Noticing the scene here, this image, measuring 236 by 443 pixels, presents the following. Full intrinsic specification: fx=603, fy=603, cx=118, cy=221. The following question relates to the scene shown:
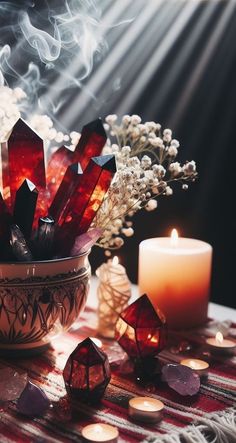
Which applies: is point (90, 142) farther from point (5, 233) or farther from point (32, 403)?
point (32, 403)

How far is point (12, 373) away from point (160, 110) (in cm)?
69

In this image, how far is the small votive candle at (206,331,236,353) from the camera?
2.73ft

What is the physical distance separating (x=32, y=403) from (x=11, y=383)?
0.22 ft

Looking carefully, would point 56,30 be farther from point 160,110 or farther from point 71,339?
point 71,339

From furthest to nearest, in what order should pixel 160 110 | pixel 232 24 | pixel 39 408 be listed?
1. pixel 160 110
2. pixel 232 24
3. pixel 39 408

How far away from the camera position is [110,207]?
2.79ft

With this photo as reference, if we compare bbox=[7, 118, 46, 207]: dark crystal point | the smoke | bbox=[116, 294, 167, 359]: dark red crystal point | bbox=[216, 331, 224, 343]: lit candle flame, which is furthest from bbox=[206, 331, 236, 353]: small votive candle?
the smoke

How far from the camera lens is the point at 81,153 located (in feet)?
2.67

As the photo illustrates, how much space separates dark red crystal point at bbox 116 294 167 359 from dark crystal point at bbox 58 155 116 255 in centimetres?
11

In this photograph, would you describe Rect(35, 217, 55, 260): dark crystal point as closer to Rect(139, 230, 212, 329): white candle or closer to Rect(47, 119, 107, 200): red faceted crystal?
Rect(47, 119, 107, 200): red faceted crystal

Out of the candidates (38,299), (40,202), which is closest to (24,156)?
(40,202)

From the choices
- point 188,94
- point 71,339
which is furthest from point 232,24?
point 71,339

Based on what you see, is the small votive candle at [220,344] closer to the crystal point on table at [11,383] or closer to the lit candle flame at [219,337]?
the lit candle flame at [219,337]

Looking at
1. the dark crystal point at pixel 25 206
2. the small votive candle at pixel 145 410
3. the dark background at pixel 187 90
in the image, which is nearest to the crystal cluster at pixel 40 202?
the dark crystal point at pixel 25 206
